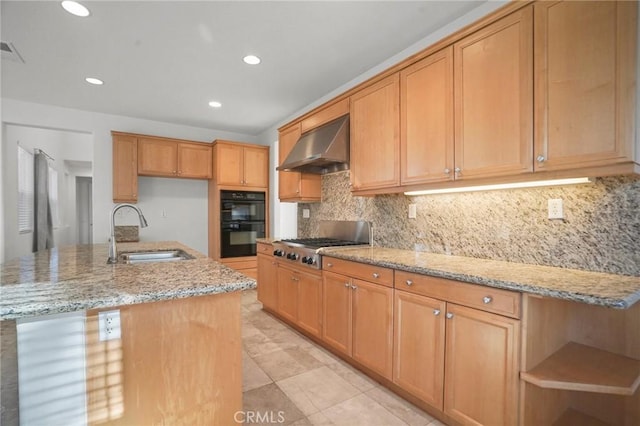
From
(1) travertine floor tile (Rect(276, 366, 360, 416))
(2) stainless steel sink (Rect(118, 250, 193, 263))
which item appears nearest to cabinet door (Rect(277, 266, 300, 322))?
(1) travertine floor tile (Rect(276, 366, 360, 416))

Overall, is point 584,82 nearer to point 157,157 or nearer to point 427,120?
point 427,120

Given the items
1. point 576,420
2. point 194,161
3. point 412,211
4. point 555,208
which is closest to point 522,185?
point 555,208

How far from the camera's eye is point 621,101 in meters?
1.31

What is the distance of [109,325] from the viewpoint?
3.79ft

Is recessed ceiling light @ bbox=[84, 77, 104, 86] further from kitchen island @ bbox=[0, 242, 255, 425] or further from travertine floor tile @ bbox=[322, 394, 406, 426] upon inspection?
travertine floor tile @ bbox=[322, 394, 406, 426]

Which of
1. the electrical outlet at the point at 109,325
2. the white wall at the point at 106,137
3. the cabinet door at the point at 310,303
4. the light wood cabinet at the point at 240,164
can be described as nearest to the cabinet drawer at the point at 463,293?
the cabinet door at the point at 310,303

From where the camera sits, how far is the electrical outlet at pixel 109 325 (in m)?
1.15

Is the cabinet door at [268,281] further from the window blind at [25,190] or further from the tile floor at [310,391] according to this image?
the window blind at [25,190]

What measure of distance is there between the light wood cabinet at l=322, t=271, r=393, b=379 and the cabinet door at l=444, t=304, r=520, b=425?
17.5 inches

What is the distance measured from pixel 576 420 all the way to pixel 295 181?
3114 millimetres

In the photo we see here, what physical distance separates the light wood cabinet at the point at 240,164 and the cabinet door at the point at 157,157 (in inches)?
24.3

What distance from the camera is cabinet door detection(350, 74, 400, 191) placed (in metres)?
2.38

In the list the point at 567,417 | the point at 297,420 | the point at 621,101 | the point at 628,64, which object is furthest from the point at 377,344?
the point at 628,64

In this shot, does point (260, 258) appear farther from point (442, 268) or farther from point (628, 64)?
point (628, 64)
